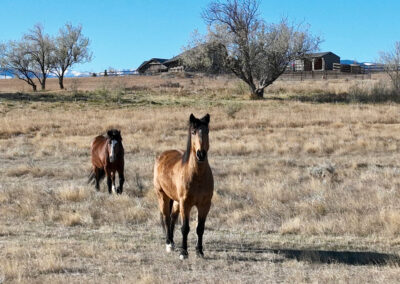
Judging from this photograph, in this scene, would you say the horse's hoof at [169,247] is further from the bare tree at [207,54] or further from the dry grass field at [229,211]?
the bare tree at [207,54]

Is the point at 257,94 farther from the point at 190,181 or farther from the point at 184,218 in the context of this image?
the point at 190,181

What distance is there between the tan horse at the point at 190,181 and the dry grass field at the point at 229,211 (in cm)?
43

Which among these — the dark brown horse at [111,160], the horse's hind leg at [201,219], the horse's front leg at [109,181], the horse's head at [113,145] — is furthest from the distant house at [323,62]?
the horse's hind leg at [201,219]

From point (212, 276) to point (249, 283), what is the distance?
1.60 feet

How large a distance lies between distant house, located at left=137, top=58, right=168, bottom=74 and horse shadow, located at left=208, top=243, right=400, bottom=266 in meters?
83.3

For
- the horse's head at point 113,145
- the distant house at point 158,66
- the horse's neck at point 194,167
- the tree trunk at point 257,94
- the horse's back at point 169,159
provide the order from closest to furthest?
the horse's neck at point 194,167
the horse's back at point 169,159
the horse's head at point 113,145
the tree trunk at point 257,94
the distant house at point 158,66

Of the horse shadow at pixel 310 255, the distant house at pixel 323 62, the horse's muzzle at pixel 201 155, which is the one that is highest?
the distant house at pixel 323 62

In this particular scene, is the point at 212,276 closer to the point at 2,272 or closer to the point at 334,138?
the point at 2,272

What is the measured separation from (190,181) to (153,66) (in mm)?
91173

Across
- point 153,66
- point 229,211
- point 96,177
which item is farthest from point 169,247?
point 153,66

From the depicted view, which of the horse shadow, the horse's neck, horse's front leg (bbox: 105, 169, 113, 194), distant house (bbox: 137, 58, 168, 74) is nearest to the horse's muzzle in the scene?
the horse's neck

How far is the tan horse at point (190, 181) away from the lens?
621 centimetres

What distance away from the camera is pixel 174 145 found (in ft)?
66.5

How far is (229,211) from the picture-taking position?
1012cm
